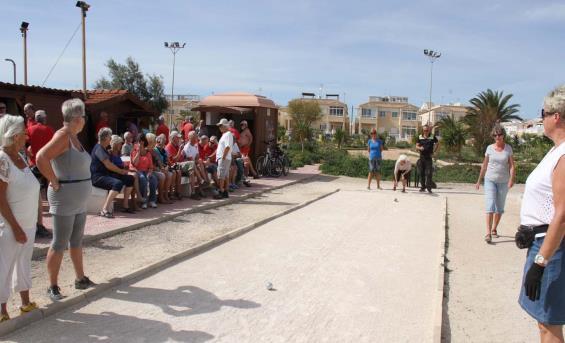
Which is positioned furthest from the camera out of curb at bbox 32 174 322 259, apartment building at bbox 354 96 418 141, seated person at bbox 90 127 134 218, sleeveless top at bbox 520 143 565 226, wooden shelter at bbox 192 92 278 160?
apartment building at bbox 354 96 418 141

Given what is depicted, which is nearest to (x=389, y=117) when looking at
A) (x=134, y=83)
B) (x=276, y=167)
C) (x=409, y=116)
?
(x=409, y=116)

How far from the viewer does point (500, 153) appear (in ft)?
26.0

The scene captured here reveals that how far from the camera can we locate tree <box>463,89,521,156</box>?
107 ft

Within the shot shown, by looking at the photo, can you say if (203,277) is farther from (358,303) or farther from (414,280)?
(414,280)

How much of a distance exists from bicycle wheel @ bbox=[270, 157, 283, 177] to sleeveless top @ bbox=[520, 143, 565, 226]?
42.7ft

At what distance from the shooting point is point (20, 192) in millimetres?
3922

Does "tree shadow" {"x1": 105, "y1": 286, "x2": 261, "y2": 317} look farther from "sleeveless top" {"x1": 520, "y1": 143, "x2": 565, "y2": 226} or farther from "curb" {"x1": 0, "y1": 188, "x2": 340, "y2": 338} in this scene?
"sleeveless top" {"x1": 520, "y1": 143, "x2": 565, "y2": 226}

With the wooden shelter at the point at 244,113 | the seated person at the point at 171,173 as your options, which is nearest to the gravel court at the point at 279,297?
the seated person at the point at 171,173

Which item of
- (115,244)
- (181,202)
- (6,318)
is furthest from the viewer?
(181,202)

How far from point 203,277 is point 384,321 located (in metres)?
2.07

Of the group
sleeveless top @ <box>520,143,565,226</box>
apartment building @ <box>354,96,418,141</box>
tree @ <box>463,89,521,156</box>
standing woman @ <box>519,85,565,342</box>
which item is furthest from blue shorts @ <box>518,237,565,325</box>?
apartment building @ <box>354,96,418,141</box>

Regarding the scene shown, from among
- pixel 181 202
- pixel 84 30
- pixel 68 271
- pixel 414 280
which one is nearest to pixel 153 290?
pixel 68 271

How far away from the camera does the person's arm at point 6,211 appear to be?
3771mm

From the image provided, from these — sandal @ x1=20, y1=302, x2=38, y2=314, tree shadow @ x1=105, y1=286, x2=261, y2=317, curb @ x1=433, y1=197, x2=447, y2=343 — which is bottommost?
tree shadow @ x1=105, y1=286, x2=261, y2=317
